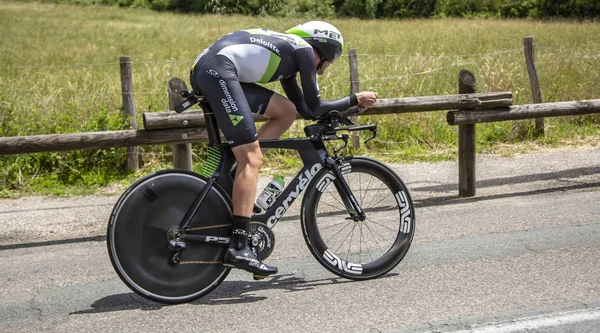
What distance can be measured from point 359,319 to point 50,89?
9.52 metres

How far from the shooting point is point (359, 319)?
5023mm

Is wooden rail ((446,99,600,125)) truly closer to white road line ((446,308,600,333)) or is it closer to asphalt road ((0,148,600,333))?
asphalt road ((0,148,600,333))

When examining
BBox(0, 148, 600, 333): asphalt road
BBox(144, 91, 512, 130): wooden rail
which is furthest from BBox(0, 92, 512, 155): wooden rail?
BBox(144, 91, 512, 130): wooden rail

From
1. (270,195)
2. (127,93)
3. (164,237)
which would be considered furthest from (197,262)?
(127,93)

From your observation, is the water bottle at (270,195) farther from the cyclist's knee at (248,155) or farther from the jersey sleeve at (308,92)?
the jersey sleeve at (308,92)

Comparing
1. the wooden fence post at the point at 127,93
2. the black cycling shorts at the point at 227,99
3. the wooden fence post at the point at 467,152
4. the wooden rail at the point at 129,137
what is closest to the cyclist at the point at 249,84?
the black cycling shorts at the point at 227,99

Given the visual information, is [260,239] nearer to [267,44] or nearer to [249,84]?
[249,84]

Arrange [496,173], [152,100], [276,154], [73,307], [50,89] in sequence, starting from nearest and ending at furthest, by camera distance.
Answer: [73,307] → [496,173] → [276,154] → [152,100] → [50,89]

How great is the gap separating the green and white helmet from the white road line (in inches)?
82.9

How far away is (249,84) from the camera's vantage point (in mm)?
5727

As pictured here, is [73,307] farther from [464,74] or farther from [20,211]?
[464,74]

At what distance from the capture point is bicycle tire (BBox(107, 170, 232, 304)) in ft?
17.3

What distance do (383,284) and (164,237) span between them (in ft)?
5.08

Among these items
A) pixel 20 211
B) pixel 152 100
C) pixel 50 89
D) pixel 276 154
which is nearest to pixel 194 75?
pixel 20 211
